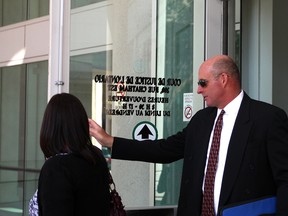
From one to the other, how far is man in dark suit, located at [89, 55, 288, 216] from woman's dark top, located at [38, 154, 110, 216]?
0.75m

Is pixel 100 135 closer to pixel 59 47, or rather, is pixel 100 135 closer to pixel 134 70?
pixel 59 47

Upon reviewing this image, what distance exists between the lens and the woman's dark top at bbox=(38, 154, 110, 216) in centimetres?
233

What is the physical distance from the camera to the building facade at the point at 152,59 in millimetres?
4043

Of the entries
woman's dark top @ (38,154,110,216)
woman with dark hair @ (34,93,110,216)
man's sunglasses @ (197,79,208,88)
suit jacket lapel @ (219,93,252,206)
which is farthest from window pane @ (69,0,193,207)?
woman's dark top @ (38,154,110,216)

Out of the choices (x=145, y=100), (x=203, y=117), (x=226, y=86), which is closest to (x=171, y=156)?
(x=203, y=117)

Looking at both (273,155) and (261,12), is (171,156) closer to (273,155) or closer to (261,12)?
(273,155)

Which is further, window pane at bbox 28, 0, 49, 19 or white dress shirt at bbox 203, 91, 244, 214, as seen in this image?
window pane at bbox 28, 0, 49, 19

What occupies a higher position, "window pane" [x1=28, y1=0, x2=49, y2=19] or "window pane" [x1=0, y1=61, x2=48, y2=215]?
"window pane" [x1=28, y1=0, x2=49, y2=19]

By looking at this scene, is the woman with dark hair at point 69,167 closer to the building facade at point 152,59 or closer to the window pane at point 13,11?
the building facade at point 152,59

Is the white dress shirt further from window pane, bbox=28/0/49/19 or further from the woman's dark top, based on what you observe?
window pane, bbox=28/0/49/19

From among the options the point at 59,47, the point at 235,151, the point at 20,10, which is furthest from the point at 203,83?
the point at 20,10

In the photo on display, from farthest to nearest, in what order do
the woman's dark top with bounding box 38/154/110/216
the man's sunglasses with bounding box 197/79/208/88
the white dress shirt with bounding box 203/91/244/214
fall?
the man's sunglasses with bounding box 197/79/208/88 → the white dress shirt with bounding box 203/91/244/214 → the woman's dark top with bounding box 38/154/110/216

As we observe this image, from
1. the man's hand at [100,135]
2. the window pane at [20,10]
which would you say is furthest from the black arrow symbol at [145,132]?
the window pane at [20,10]

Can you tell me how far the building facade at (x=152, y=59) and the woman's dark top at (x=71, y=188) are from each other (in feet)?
4.90
